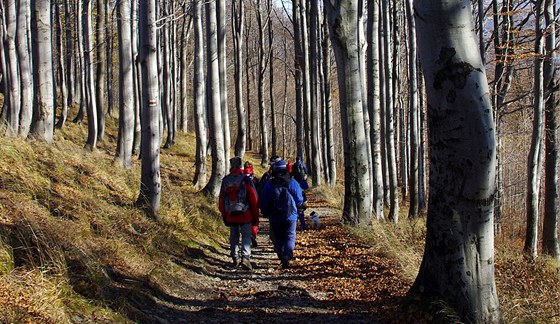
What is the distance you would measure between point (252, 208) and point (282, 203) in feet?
1.58

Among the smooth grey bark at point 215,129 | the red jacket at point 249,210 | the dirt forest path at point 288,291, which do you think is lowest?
the dirt forest path at point 288,291

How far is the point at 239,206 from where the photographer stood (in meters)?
7.49

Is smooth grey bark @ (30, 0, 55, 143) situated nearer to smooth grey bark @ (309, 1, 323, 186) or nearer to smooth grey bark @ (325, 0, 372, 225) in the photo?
smooth grey bark @ (325, 0, 372, 225)

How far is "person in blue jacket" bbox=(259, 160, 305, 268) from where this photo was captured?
25.3ft

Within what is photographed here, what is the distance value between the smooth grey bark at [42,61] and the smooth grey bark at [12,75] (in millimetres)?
610

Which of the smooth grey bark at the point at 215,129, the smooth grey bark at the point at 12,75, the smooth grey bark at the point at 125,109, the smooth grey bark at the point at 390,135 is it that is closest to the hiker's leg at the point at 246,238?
the smooth grey bark at the point at 12,75

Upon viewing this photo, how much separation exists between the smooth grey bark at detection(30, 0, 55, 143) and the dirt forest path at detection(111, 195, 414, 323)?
427cm

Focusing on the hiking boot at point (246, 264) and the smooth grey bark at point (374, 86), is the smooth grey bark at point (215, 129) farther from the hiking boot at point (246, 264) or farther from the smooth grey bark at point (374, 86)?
the hiking boot at point (246, 264)

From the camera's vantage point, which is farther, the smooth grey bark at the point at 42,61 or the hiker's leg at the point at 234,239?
the smooth grey bark at the point at 42,61

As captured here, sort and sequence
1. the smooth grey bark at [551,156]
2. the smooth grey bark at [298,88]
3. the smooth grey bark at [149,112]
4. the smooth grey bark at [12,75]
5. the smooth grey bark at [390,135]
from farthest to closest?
1. the smooth grey bark at [298,88]
2. the smooth grey bark at [390,135]
3. the smooth grey bark at [551,156]
4. the smooth grey bark at [12,75]
5. the smooth grey bark at [149,112]

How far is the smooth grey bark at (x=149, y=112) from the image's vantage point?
838 cm

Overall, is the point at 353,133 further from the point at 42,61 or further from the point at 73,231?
the point at 42,61

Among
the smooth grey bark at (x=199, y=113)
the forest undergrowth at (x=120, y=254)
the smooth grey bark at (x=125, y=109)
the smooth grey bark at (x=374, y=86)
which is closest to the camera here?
the forest undergrowth at (x=120, y=254)

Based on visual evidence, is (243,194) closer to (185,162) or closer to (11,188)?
(11,188)
